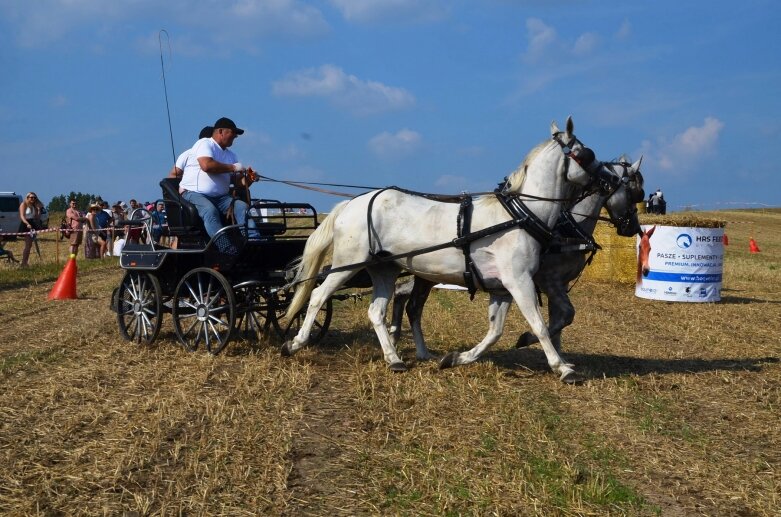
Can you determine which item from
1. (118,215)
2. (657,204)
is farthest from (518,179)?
(657,204)

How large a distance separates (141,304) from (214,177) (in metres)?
1.61

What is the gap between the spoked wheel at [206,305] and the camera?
27.2ft

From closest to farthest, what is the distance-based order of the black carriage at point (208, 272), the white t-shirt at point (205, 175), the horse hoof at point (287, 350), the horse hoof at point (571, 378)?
the horse hoof at point (571, 378)
the horse hoof at point (287, 350)
the black carriage at point (208, 272)
the white t-shirt at point (205, 175)

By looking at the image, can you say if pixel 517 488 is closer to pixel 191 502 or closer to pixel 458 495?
pixel 458 495

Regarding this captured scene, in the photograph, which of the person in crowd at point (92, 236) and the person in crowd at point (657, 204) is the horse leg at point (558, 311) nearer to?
the person in crowd at point (92, 236)

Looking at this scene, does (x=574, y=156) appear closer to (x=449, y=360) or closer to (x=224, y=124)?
(x=449, y=360)

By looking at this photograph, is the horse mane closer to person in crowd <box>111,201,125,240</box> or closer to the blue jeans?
the blue jeans

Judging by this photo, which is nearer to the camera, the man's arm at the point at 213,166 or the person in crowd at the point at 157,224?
the man's arm at the point at 213,166

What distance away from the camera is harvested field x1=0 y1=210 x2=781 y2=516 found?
4.39 metres

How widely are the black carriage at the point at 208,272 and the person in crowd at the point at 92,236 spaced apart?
15.3m

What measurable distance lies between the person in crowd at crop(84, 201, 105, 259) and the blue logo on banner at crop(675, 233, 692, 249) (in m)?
15.7

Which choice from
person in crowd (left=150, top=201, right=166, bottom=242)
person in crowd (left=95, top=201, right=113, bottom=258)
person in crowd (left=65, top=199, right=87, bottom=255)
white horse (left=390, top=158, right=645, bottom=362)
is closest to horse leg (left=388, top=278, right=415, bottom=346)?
white horse (left=390, top=158, right=645, bottom=362)

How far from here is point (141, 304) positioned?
9219 mm

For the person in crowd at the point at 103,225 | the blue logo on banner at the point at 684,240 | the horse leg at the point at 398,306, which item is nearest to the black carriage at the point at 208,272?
the horse leg at the point at 398,306
